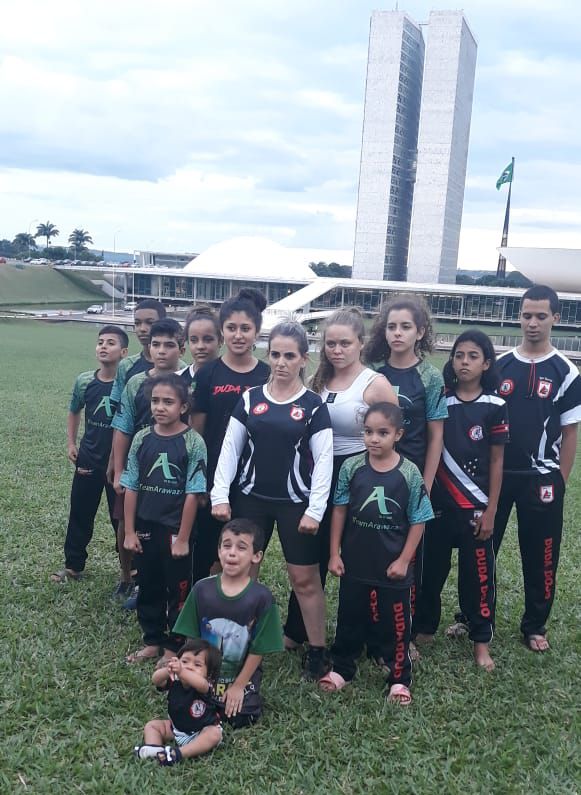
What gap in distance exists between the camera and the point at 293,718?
9.30 feet

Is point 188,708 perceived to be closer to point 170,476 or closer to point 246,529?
point 246,529

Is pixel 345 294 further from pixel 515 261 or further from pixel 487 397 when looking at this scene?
pixel 487 397

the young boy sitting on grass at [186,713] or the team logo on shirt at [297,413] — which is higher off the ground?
the team logo on shirt at [297,413]

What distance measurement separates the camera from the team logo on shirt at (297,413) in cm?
298

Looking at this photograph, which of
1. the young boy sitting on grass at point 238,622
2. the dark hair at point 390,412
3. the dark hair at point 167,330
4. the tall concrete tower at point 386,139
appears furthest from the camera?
the tall concrete tower at point 386,139

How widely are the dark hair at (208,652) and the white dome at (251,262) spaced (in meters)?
48.1

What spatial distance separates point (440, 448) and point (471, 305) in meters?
44.7

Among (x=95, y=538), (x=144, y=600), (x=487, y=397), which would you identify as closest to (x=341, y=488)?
(x=487, y=397)

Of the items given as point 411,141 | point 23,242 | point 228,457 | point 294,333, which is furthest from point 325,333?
point 23,242

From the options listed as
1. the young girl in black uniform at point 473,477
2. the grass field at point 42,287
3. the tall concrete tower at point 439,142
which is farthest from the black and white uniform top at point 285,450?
the tall concrete tower at point 439,142

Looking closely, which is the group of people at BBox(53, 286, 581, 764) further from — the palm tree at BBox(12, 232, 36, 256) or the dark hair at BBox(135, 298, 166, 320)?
the palm tree at BBox(12, 232, 36, 256)

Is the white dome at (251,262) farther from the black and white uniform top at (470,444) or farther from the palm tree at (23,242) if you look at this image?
the black and white uniform top at (470,444)

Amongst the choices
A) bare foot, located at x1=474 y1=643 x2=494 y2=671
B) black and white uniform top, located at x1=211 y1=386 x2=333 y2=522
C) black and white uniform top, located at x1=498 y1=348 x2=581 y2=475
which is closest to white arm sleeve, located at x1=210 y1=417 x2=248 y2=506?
black and white uniform top, located at x1=211 y1=386 x2=333 y2=522

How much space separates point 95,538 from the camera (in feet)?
16.3
